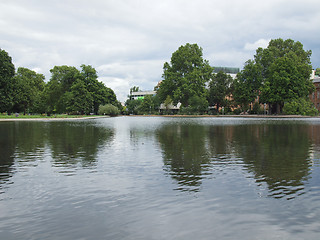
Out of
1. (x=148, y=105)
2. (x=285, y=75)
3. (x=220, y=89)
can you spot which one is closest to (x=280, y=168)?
(x=285, y=75)

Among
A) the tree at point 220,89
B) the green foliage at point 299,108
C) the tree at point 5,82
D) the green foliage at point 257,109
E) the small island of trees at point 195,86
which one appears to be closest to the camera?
the tree at point 5,82

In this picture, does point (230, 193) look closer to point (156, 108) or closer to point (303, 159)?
point (303, 159)

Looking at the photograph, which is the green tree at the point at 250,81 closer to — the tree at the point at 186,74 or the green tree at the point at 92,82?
the tree at the point at 186,74

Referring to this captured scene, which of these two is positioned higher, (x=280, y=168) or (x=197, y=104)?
(x=197, y=104)

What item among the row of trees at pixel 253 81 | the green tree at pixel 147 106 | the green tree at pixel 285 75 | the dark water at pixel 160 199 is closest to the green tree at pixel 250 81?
the row of trees at pixel 253 81

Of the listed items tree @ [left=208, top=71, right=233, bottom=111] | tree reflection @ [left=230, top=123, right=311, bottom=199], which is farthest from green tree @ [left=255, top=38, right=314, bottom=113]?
tree reflection @ [left=230, top=123, right=311, bottom=199]

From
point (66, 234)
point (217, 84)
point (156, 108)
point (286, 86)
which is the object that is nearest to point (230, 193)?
point (66, 234)

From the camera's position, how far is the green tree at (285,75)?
3226 inches

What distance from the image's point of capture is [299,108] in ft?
262

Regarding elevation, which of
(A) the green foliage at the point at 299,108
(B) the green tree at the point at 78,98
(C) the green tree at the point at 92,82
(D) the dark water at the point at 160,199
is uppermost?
(C) the green tree at the point at 92,82

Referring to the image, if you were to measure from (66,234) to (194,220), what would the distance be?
2.33 meters

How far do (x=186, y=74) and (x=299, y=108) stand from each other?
4114 centimetres

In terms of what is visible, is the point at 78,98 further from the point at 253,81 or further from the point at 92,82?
the point at 253,81

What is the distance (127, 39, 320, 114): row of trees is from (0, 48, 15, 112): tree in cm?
5160
